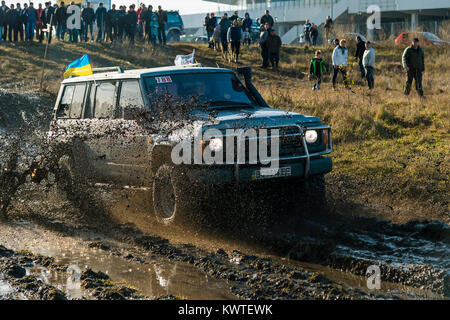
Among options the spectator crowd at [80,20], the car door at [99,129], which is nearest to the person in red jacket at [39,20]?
the spectator crowd at [80,20]

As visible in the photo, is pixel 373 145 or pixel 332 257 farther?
pixel 373 145

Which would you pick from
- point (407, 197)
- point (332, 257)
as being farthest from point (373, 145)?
point (332, 257)

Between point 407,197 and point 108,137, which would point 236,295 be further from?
point 407,197

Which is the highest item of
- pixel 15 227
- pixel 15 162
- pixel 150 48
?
pixel 150 48

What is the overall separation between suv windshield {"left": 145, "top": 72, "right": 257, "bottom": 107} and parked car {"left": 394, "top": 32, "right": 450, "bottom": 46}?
27.8m

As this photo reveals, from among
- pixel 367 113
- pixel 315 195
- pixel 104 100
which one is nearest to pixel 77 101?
pixel 104 100

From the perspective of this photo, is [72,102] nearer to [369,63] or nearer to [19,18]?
[369,63]

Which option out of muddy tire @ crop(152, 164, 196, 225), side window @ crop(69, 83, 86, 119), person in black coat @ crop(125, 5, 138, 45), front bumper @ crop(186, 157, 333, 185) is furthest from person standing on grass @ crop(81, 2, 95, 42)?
front bumper @ crop(186, 157, 333, 185)

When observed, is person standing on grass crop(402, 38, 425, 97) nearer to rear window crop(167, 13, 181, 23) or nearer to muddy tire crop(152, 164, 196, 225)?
muddy tire crop(152, 164, 196, 225)

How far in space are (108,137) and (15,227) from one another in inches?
66.3

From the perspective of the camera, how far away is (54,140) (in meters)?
9.56
